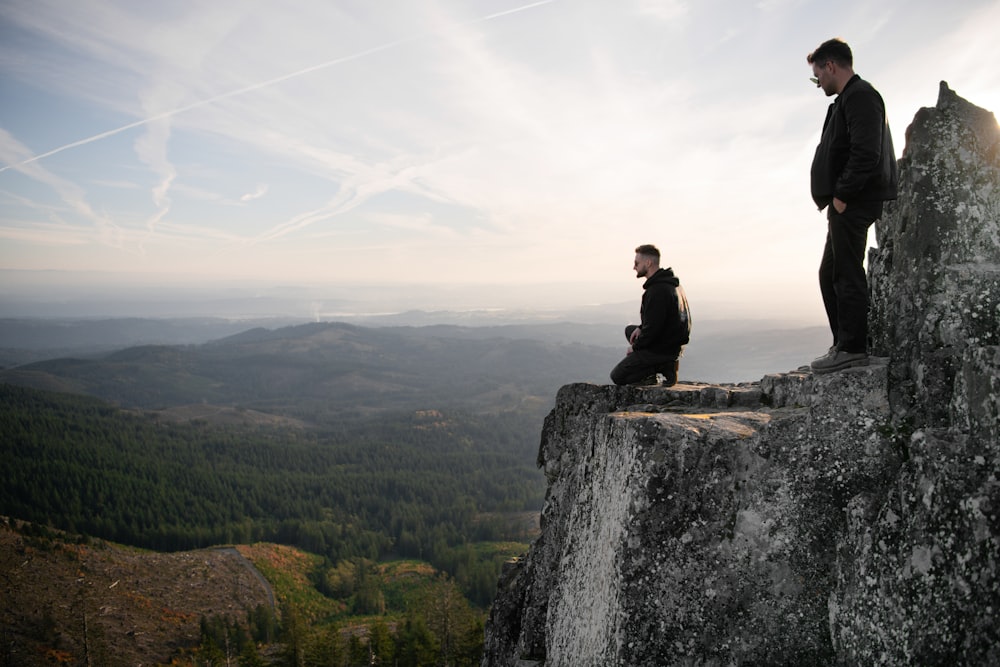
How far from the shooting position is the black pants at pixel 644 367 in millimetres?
14070

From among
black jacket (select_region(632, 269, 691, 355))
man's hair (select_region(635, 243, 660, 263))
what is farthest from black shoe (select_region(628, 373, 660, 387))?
man's hair (select_region(635, 243, 660, 263))

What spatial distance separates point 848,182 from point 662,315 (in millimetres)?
5205

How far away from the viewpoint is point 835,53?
9672 millimetres

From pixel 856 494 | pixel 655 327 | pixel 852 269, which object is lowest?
pixel 856 494

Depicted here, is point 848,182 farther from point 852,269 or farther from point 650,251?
point 650,251

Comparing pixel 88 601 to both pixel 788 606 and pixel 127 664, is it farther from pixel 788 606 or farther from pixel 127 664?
pixel 788 606

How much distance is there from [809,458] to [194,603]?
162 meters

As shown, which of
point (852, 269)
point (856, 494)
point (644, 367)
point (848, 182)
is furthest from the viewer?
point (644, 367)

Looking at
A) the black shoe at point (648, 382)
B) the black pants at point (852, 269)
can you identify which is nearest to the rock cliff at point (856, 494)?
the black pants at point (852, 269)

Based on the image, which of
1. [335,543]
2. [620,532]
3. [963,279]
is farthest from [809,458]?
[335,543]

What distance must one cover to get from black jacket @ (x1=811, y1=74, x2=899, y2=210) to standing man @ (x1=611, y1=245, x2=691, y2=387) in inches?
166

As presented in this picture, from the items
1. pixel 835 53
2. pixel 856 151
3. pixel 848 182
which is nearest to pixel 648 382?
pixel 848 182

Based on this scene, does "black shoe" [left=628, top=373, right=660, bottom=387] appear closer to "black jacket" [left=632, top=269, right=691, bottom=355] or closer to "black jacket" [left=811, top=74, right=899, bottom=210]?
"black jacket" [left=632, top=269, right=691, bottom=355]

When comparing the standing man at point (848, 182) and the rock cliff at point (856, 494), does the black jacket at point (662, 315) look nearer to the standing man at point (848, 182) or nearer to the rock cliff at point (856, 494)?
the rock cliff at point (856, 494)
